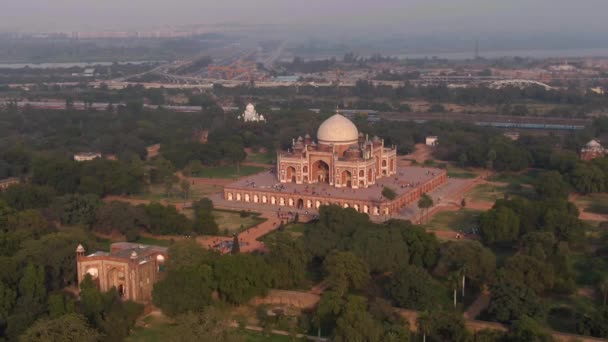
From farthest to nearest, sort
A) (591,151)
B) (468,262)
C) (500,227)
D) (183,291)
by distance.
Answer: (591,151)
(500,227)
(468,262)
(183,291)

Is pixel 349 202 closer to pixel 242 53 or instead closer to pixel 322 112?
pixel 322 112

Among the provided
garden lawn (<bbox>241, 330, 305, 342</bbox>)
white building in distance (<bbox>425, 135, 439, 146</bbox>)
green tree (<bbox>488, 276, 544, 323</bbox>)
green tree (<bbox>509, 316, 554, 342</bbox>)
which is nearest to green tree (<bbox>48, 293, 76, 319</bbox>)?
garden lawn (<bbox>241, 330, 305, 342</bbox>)

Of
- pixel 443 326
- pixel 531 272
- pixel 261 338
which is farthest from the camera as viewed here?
pixel 531 272

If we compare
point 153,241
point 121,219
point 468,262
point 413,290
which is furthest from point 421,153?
point 413,290

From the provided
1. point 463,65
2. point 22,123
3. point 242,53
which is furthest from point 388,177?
point 242,53

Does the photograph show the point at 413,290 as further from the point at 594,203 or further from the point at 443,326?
the point at 594,203

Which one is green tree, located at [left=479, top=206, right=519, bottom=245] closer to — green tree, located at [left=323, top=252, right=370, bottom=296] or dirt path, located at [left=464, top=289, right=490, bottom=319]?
dirt path, located at [left=464, top=289, right=490, bottom=319]

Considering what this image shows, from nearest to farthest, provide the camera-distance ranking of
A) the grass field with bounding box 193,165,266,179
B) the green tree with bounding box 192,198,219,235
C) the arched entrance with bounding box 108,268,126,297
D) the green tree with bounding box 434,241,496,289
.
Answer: the arched entrance with bounding box 108,268,126,297, the green tree with bounding box 434,241,496,289, the green tree with bounding box 192,198,219,235, the grass field with bounding box 193,165,266,179

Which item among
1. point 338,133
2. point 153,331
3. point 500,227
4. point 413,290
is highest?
point 338,133
